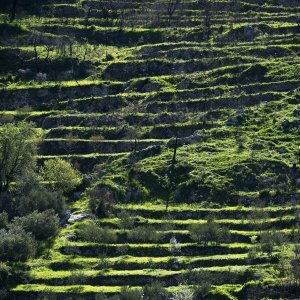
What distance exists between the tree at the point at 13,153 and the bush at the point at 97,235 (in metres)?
18.1

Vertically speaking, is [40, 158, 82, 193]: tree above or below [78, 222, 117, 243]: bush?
above

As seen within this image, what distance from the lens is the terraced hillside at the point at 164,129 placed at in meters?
83.6

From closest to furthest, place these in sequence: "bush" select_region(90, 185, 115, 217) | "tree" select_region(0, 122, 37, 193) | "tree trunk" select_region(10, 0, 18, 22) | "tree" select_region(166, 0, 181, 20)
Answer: "bush" select_region(90, 185, 115, 217), "tree" select_region(0, 122, 37, 193), "tree trunk" select_region(10, 0, 18, 22), "tree" select_region(166, 0, 181, 20)

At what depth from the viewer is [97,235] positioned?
88812 millimetres

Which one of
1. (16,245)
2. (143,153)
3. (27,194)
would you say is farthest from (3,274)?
(143,153)

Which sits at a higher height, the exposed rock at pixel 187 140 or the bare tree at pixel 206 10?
the bare tree at pixel 206 10

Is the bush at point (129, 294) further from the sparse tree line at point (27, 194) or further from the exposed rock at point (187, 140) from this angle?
the exposed rock at point (187, 140)

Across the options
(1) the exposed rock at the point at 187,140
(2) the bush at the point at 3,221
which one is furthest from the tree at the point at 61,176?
(1) the exposed rock at the point at 187,140

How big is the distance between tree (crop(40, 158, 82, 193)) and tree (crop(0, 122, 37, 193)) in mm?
3980

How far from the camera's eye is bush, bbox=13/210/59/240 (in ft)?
294

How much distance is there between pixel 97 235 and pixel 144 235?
6369 millimetres

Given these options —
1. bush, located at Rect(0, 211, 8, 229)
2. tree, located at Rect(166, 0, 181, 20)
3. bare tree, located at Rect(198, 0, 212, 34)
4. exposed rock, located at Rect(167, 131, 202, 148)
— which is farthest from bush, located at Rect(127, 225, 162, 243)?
tree, located at Rect(166, 0, 181, 20)

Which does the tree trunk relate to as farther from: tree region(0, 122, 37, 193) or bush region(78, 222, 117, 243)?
bush region(78, 222, 117, 243)

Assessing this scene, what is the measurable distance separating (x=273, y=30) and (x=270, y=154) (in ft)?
149
